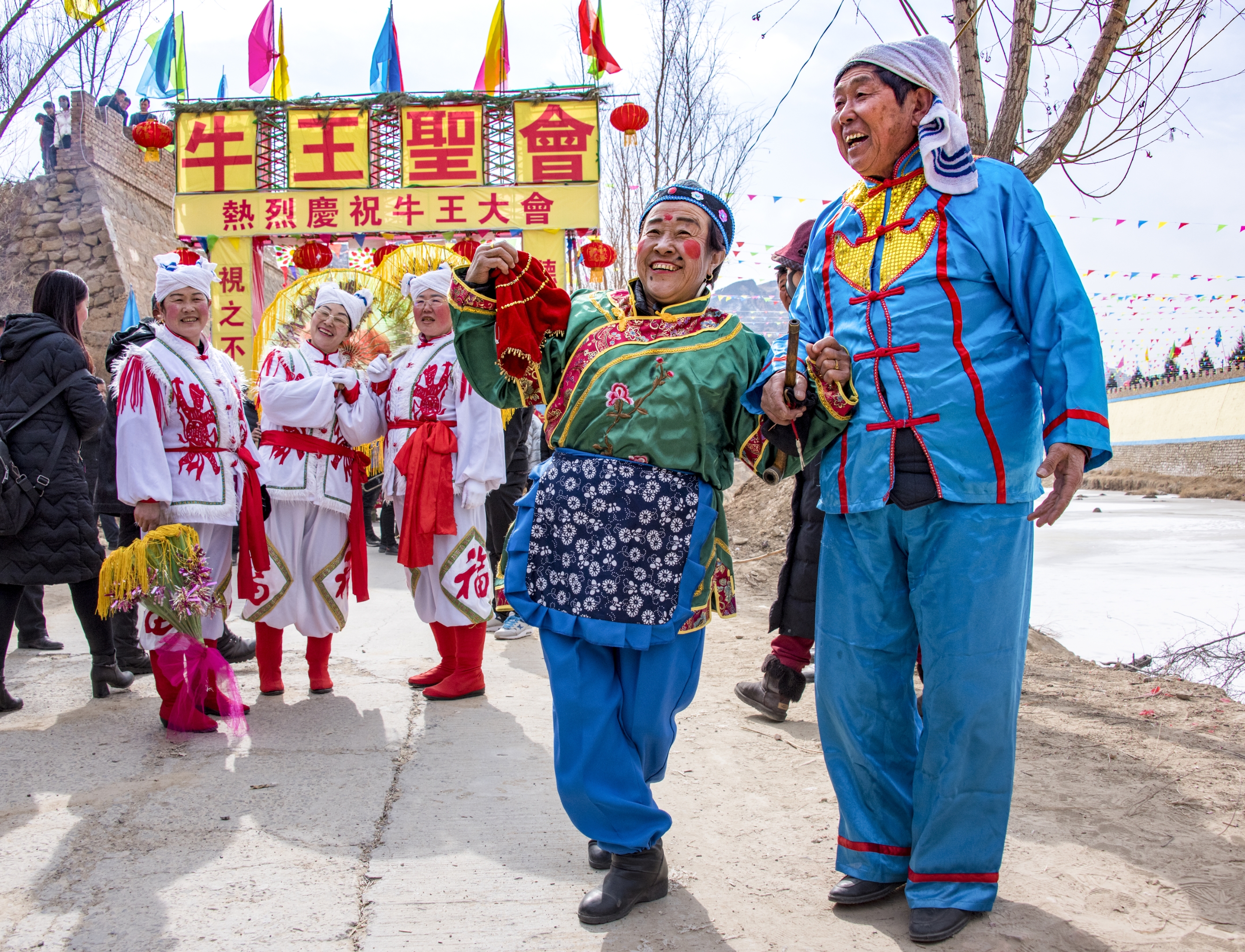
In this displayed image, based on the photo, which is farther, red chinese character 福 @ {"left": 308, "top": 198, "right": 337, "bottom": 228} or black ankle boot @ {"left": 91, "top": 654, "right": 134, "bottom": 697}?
red chinese character 福 @ {"left": 308, "top": 198, "right": 337, "bottom": 228}

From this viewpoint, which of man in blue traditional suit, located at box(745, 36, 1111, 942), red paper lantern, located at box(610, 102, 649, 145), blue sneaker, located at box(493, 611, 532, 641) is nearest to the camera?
man in blue traditional suit, located at box(745, 36, 1111, 942)

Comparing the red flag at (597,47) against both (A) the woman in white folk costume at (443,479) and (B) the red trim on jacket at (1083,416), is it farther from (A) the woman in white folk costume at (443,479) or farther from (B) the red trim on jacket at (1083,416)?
(B) the red trim on jacket at (1083,416)

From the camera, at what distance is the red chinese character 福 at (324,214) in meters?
11.9

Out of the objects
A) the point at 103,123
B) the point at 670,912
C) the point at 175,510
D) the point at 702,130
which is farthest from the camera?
the point at 103,123

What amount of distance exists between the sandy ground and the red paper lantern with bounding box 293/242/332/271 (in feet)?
19.3

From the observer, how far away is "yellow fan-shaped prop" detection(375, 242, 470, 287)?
4.74 m

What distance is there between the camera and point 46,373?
12.9ft

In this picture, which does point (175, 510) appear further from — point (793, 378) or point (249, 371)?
point (249, 371)

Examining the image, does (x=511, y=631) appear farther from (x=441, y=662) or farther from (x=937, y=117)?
(x=937, y=117)

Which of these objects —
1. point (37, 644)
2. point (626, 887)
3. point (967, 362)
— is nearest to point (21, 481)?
point (37, 644)

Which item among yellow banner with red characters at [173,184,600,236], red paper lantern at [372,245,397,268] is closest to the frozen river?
red paper lantern at [372,245,397,268]

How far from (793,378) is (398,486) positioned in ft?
8.10

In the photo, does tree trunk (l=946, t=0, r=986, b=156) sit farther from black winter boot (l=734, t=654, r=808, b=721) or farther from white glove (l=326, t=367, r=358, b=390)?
white glove (l=326, t=367, r=358, b=390)

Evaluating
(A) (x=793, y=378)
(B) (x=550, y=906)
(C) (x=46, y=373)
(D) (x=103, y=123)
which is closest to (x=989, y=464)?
(A) (x=793, y=378)
